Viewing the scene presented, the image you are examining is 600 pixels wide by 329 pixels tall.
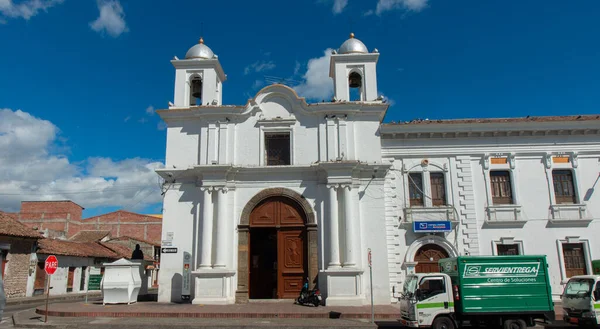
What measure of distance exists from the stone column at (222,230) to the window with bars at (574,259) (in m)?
15.3

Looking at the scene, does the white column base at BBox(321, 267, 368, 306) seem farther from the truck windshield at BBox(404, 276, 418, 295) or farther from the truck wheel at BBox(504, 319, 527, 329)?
the truck wheel at BBox(504, 319, 527, 329)

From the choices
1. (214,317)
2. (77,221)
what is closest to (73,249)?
(77,221)

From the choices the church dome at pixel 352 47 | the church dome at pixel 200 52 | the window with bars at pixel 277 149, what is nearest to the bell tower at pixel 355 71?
the church dome at pixel 352 47

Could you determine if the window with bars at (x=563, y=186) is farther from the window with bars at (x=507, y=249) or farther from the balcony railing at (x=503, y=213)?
the window with bars at (x=507, y=249)

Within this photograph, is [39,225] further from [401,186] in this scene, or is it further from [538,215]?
[538,215]

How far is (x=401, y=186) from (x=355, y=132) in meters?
3.37

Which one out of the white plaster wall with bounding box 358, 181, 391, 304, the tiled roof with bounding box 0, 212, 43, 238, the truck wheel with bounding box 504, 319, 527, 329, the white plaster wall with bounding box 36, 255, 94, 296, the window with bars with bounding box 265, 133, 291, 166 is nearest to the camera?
the truck wheel with bounding box 504, 319, 527, 329

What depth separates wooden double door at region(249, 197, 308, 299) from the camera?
1975cm

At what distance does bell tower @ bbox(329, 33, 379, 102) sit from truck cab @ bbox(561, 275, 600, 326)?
37.8 ft

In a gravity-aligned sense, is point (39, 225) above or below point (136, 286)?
above

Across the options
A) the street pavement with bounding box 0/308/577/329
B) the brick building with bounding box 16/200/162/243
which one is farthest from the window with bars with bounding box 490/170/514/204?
the brick building with bounding box 16/200/162/243

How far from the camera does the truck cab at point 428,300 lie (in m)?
12.7

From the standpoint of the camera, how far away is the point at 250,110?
2134cm

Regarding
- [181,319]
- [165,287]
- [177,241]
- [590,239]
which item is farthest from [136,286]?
[590,239]
